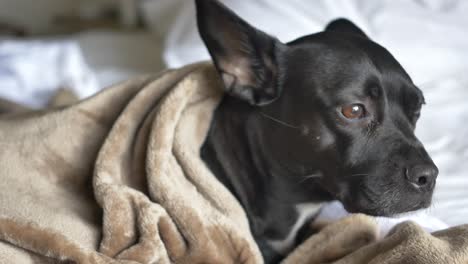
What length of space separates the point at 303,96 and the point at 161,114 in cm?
Answer: 28

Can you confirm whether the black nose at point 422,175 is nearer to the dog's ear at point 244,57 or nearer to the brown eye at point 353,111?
the brown eye at point 353,111

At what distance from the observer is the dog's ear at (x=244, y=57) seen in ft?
3.58

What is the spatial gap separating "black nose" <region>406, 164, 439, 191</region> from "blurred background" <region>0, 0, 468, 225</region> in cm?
27

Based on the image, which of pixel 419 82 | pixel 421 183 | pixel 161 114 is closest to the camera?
pixel 421 183

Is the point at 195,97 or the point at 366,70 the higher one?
the point at 366,70

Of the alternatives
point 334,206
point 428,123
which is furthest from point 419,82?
point 334,206

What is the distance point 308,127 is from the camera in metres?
1.07

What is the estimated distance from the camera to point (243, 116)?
1.17 m

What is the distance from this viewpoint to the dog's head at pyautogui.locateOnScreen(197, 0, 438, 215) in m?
1.02

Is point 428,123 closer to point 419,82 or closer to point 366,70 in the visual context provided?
point 419,82

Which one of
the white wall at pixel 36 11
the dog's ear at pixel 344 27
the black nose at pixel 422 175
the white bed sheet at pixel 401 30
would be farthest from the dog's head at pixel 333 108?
the white wall at pixel 36 11

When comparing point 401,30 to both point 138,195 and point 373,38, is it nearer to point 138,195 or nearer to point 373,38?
point 373,38

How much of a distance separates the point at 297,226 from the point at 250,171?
0.17m

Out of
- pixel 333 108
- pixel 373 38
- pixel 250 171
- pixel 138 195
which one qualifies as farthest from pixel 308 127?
pixel 373 38
